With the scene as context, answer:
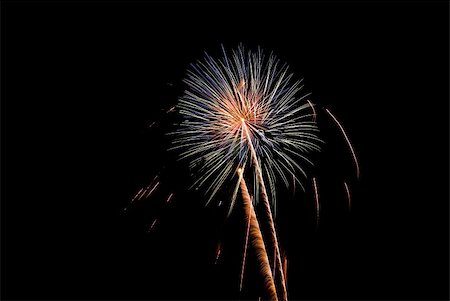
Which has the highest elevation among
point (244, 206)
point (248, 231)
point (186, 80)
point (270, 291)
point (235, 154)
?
point (186, 80)

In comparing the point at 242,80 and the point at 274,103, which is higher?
the point at 242,80

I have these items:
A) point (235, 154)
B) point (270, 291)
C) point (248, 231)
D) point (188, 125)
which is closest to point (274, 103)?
point (235, 154)

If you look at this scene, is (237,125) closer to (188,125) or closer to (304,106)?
(188,125)

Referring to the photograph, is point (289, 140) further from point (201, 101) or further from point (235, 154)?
point (201, 101)

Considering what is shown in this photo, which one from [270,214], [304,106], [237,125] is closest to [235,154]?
[237,125]

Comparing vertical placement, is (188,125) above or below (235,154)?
above

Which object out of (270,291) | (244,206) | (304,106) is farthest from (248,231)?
(304,106)

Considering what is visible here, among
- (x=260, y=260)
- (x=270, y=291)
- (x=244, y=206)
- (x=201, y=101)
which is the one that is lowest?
(x=270, y=291)
